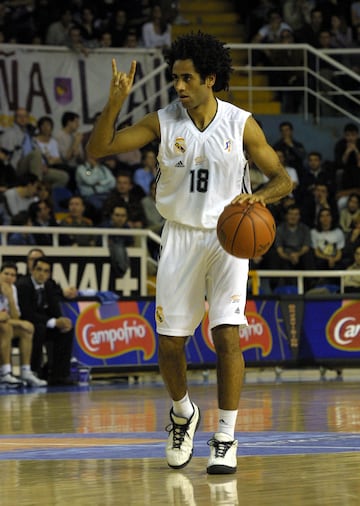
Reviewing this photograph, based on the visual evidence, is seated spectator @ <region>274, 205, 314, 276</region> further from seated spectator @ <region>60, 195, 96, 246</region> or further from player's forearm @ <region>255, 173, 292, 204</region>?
player's forearm @ <region>255, 173, 292, 204</region>

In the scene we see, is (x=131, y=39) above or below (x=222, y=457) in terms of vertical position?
above

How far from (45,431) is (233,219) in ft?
11.3

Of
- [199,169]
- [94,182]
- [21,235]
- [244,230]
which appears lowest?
[21,235]

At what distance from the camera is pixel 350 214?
19844mm

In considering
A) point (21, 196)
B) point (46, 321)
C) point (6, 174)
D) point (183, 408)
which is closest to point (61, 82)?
point (6, 174)

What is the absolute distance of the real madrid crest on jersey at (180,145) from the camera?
682 cm

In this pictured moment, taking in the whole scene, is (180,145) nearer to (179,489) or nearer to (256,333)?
(179,489)

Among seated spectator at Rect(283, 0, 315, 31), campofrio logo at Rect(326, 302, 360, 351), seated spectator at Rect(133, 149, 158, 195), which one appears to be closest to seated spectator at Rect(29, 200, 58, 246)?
seated spectator at Rect(133, 149, 158, 195)

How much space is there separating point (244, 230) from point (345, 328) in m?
11.1

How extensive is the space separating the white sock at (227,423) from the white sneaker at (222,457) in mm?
61

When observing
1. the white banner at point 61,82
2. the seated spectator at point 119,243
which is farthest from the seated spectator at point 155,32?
the seated spectator at point 119,243

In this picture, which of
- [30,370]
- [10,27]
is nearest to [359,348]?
[30,370]

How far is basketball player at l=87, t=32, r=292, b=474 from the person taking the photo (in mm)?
6707

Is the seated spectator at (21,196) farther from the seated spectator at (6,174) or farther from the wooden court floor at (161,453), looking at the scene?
the wooden court floor at (161,453)
